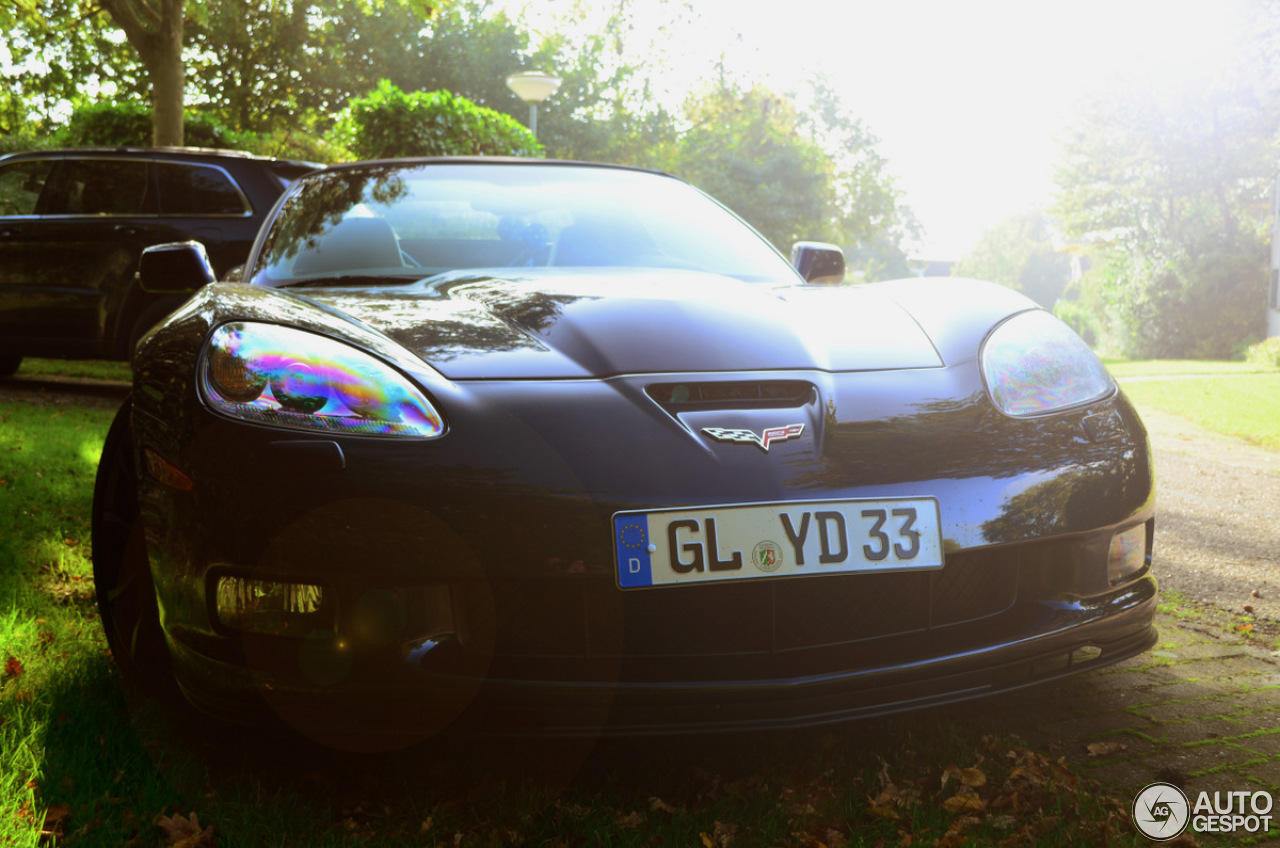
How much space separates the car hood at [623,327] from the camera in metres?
1.97

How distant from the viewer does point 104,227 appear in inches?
301

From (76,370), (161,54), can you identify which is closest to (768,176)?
(161,54)

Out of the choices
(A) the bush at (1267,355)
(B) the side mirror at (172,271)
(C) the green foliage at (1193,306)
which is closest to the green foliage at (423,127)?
(B) the side mirror at (172,271)

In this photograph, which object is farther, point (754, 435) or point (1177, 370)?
point (1177, 370)

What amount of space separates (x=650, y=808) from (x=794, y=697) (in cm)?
43

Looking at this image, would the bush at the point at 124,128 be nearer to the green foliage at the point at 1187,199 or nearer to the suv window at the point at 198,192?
the suv window at the point at 198,192

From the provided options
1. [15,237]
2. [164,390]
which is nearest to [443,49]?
[15,237]

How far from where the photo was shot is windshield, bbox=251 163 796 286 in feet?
9.64

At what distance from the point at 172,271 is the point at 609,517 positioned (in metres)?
1.84

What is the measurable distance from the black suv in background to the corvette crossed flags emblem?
20.4 feet

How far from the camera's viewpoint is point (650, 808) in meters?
1.98

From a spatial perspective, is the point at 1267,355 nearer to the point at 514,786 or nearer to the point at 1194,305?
the point at 1194,305

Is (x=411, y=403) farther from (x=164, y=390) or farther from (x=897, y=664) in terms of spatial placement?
(x=897, y=664)

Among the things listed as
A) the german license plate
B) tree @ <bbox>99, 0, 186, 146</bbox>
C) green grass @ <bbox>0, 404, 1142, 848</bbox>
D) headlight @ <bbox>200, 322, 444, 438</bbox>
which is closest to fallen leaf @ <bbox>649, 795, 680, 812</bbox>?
green grass @ <bbox>0, 404, 1142, 848</bbox>
